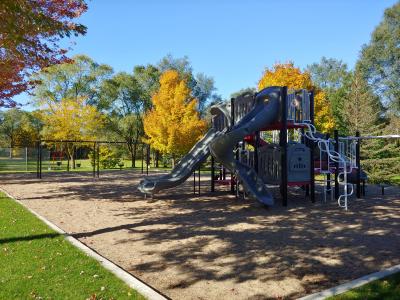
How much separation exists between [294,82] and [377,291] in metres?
21.6

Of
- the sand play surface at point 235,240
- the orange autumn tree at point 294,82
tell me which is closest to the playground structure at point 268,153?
the sand play surface at point 235,240

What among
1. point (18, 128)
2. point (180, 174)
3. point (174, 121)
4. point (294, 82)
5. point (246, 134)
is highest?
point (18, 128)

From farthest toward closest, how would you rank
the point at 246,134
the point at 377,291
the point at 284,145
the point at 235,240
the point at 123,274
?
1. the point at 284,145
2. the point at 246,134
3. the point at 235,240
4. the point at 123,274
5. the point at 377,291

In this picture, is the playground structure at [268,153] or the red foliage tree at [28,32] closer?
the red foliage tree at [28,32]

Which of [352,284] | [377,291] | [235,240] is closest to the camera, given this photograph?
[377,291]

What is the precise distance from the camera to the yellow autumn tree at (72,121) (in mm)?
35062

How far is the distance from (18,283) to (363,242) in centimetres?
593

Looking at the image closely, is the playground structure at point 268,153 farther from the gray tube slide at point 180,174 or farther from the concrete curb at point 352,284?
the concrete curb at point 352,284

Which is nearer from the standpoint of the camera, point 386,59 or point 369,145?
point 369,145

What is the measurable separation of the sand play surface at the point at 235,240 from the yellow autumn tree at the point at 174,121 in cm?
1782

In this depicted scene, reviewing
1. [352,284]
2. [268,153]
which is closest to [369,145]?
[268,153]

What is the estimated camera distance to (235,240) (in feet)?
23.0

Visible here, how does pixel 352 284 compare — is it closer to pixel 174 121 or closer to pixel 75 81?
pixel 174 121

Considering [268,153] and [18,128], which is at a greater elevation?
[18,128]
